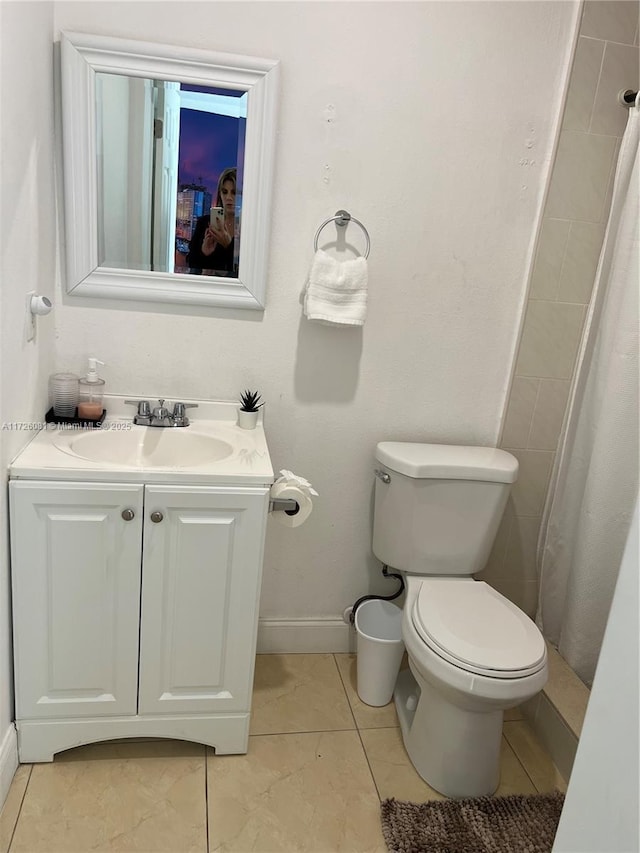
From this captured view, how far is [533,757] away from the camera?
1.82 metres

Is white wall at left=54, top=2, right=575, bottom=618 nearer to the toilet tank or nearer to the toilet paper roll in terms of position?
the toilet tank

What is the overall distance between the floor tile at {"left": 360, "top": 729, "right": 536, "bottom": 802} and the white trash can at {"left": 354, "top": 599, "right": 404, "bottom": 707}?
117 millimetres

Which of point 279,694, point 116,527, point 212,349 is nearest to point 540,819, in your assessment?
point 279,694

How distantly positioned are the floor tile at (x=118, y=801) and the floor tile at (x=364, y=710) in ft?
1.59

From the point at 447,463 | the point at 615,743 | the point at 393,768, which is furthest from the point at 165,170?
the point at 393,768

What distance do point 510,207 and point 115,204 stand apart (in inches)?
44.7

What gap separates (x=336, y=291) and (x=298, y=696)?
1241 millimetres

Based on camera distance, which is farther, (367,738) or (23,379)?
(367,738)

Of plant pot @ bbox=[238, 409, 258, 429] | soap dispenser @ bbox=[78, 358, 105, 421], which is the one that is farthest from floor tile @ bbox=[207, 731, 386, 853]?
soap dispenser @ bbox=[78, 358, 105, 421]

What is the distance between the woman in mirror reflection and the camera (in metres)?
1.74

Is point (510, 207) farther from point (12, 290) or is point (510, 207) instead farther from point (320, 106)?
point (12, 290)

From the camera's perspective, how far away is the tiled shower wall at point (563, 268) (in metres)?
1.78

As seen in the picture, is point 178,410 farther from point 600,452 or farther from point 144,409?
point 600,452

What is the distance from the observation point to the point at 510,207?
1890 mm
